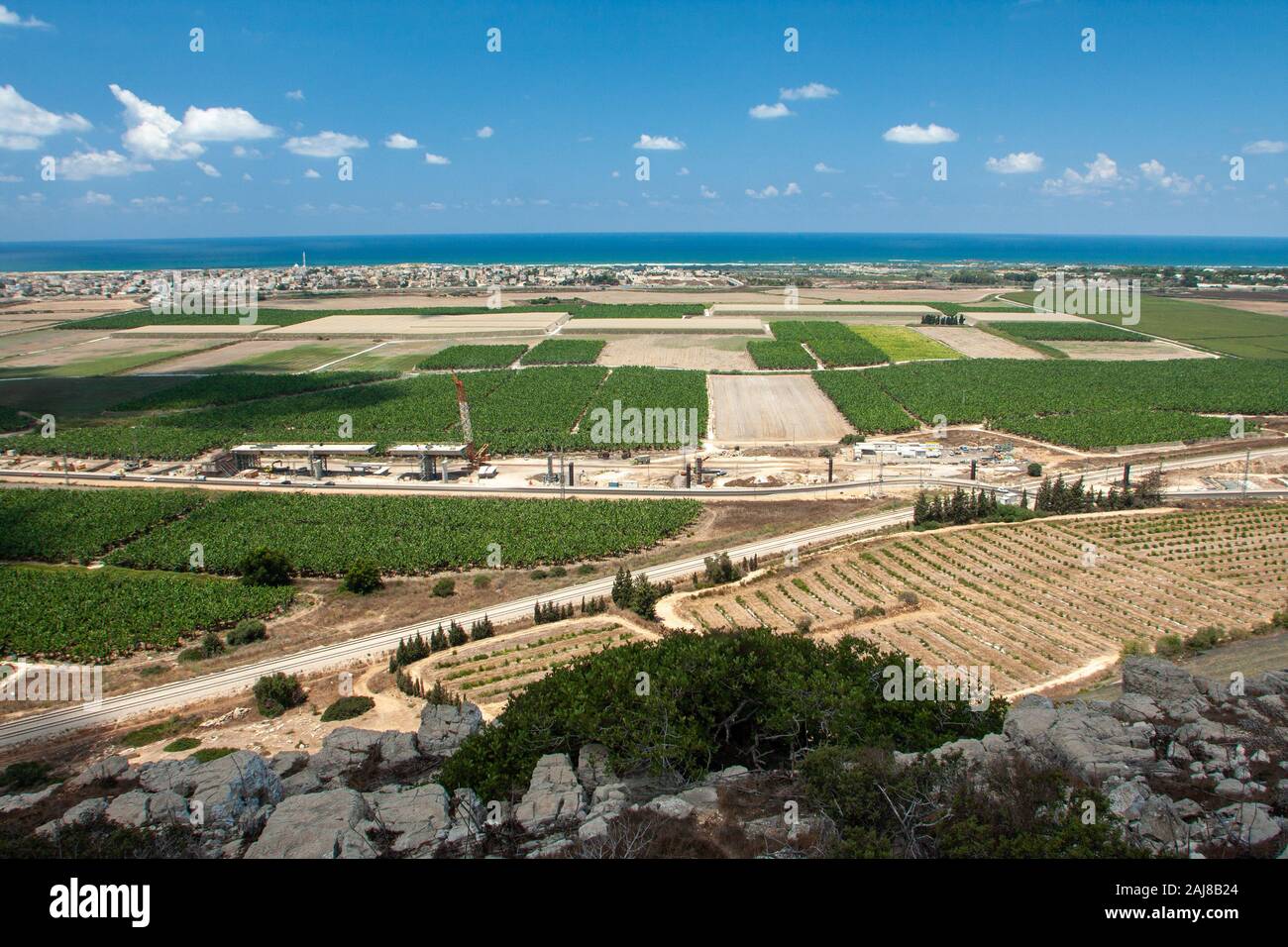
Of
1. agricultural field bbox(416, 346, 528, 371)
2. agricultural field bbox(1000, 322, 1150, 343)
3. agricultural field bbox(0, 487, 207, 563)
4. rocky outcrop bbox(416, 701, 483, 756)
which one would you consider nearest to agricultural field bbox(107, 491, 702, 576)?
agricultural field bbox(0, 487, 207, 563)

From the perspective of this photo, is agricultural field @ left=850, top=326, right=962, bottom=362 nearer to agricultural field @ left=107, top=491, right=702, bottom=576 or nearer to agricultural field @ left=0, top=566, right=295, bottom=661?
agricultural field @ left=107, top=491, right=702, bottom=576

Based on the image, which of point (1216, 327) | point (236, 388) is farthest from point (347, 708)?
point (1216, 327)

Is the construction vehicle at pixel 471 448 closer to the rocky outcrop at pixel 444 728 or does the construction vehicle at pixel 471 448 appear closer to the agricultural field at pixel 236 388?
the agricultural field at pixel 236 388

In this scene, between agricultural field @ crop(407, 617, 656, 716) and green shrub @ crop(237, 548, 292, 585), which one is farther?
green shrub @ crop(237, 548, 292, 585)

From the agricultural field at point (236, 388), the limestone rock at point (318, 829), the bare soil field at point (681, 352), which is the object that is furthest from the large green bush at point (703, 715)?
the bare soil field at point (681, 352)
